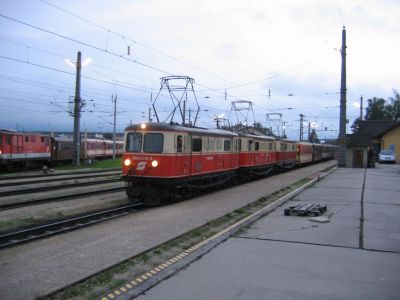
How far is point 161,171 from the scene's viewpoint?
15.1m

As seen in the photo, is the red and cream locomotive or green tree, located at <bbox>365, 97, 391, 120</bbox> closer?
the red and cream locomotive

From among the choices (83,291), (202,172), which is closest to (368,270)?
(83,291)

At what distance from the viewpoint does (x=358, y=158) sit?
3675cm

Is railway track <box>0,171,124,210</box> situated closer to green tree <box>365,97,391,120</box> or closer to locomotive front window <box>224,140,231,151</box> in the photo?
locomotive front window <box>224,140,231,151</box>

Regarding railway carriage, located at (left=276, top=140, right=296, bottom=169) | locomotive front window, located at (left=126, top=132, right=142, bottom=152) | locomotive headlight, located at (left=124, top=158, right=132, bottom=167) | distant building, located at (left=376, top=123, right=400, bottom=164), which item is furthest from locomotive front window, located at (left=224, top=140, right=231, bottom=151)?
distant building, located at (left=376, top=123, right=400, bottom=164)

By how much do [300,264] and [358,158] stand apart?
105 ft

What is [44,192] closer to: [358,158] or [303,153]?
[358,158]

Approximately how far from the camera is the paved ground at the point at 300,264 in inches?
226

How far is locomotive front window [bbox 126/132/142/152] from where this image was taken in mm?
15643

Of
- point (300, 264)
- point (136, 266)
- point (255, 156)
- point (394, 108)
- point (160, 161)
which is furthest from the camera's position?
point (394, 108)

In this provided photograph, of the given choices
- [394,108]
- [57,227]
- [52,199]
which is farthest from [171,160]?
[394,108]

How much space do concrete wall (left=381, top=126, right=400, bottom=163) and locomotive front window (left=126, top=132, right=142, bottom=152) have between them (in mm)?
39169

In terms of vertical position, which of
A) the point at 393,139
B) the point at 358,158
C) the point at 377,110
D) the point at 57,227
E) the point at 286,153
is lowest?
the point at 57,227

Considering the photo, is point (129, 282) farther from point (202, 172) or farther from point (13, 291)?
point (202, 172)
